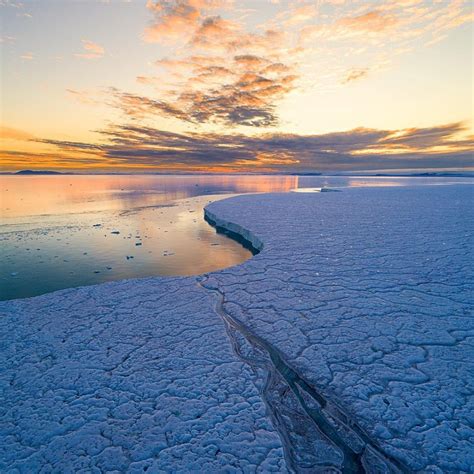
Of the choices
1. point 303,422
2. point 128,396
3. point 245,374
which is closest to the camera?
point 303,422

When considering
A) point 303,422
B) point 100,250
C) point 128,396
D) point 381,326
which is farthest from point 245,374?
point 100,250

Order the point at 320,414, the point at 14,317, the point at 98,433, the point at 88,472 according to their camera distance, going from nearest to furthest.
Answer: the point at 88,472, the point at 98,433, the point at 320,414, the point at 14,317

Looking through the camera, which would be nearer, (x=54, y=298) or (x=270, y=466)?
(x=270, y=466)

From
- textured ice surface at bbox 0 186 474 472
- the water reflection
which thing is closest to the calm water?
textured ice surface at bbox 0 186 474 472

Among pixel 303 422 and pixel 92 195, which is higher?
pixel 303 422

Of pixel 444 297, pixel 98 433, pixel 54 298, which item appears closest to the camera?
pixel 98 433

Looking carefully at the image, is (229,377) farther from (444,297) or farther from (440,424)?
(444,297)

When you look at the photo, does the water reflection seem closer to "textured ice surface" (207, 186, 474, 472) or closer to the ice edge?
"textured ice surface" (207, 186, 474, 472)

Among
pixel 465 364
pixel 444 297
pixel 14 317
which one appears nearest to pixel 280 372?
pixel 465 364

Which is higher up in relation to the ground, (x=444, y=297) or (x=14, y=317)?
(x=444, y=297)

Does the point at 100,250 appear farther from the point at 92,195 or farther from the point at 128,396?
the point at 92,195
